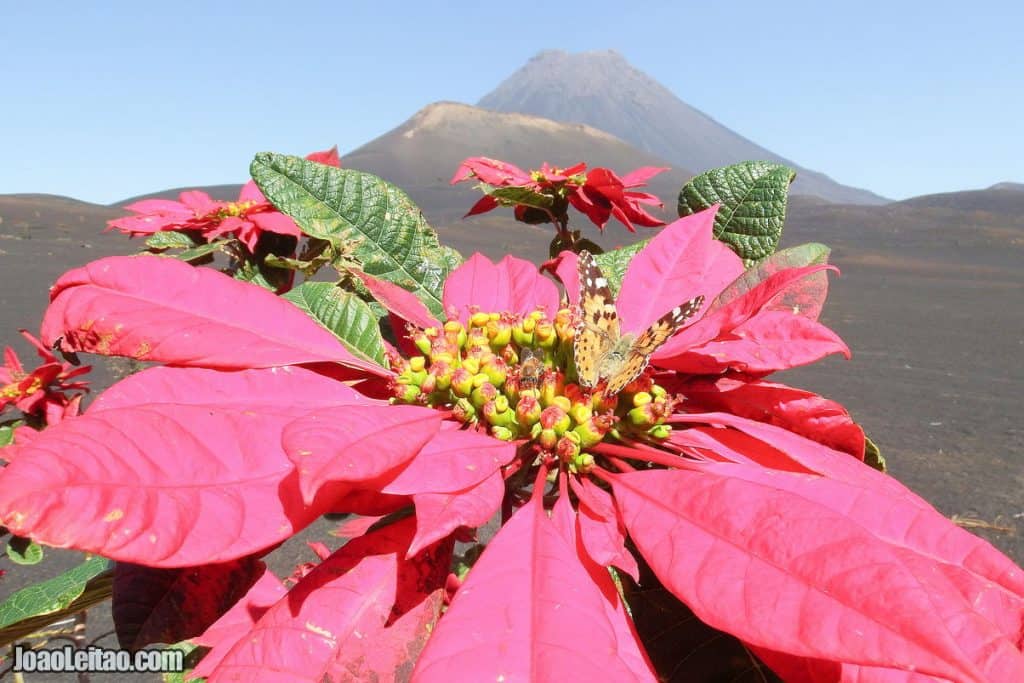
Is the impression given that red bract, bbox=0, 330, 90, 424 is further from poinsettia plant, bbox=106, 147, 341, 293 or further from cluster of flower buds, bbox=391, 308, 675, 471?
cluster of flower buds, bbox=391, 308, 675, 471

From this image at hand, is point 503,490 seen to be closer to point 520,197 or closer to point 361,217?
point 361,217

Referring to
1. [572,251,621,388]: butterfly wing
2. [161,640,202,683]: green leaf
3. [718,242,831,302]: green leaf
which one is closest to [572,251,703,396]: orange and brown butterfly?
[572,251,621,388]: butterfly wing

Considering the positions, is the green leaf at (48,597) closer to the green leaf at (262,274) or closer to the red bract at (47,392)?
the green leaf at (262,274)

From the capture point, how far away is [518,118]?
4572cm

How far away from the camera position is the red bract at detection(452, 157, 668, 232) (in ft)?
2.85

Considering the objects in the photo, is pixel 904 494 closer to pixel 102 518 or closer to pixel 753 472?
pixel 753 472

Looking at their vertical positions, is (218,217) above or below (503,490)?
above

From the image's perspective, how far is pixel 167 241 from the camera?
89cm

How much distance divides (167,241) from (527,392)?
0.64 metres

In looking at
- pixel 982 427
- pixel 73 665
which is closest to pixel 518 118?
pixel 982 427

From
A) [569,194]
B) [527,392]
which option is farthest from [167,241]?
[527,392]

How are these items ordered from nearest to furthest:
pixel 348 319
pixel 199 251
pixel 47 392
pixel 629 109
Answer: pixel 348 319
pixel 199 251
pixel 47 392
pixel 629 109

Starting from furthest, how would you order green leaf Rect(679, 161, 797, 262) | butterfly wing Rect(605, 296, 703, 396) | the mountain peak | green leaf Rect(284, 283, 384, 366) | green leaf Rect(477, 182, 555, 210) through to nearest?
the mountain peak, green leaf Rect(477, 182, 555, 210), green leaf Rect(679, 161, 797, 262), green leaf Rect(284, 283, 384, 366), butterfly wing Rect(605, 296, 703, 396)

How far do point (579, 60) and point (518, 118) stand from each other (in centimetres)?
4539
